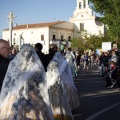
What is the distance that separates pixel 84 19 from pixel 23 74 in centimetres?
8376

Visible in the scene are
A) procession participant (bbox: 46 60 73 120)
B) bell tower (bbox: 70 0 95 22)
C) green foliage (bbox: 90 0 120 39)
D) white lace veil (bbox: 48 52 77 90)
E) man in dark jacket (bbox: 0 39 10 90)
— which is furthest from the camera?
bell tower (bbox: 70 0 95 22)

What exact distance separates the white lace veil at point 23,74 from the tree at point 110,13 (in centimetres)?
2579

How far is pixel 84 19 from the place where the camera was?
288 ft

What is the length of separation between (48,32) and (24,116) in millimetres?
81021

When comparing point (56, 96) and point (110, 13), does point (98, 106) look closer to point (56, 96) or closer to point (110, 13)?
point (56, 96)

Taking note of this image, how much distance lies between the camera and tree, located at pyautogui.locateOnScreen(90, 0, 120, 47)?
30.5 m

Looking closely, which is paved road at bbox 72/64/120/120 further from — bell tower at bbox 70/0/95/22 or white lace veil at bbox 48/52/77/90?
bell tower at bbox 70/0/95/22

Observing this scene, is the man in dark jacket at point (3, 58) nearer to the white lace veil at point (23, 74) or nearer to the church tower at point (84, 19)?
the white lace veil at point (23, 74)

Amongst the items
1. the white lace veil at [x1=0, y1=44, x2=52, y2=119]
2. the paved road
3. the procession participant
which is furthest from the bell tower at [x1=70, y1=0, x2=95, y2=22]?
the white lace veil at [x1=0, y1=44, x2=52, y2=119]

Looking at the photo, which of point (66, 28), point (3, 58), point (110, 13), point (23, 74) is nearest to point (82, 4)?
point (66, 28)

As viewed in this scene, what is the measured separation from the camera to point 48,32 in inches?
3366

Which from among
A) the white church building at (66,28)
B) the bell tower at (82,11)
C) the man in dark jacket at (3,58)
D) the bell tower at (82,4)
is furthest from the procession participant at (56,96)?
the bell tower at (82,4)

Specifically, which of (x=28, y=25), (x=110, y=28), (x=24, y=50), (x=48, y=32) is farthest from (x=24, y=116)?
(x=28, y=25)

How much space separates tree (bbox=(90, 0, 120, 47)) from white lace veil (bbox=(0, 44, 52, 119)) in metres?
25.8
